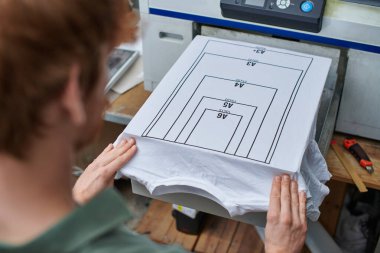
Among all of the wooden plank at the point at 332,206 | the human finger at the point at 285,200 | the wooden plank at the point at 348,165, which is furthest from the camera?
the wooden plank at the point at 332,206

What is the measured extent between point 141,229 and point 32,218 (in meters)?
1.28

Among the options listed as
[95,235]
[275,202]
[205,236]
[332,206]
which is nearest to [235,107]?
[275,202]

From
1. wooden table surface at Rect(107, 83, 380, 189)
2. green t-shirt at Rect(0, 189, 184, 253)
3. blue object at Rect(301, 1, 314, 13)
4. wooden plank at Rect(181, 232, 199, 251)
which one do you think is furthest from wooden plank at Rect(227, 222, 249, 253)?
green t-shirt at Rect(0, 189, 184, 253)

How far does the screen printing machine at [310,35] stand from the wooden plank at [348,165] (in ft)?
0.16

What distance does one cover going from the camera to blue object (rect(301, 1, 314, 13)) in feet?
3.47

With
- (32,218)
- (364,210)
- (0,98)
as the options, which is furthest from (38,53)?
(364,210)

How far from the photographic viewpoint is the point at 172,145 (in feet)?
2.92

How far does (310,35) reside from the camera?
109 cm

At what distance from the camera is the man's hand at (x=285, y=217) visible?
0.85 meters

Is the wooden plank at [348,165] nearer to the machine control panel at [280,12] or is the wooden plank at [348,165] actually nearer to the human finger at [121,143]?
the machine control panel at [280,12]

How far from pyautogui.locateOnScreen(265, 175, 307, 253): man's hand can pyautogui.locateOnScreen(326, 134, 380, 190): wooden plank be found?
0.72 feet

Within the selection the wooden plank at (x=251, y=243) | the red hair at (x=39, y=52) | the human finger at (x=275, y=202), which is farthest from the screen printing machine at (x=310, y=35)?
the wooden plank at (x=251, y=243)

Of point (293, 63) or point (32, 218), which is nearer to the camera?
point (32, 218)

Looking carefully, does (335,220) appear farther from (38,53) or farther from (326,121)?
(38,53)
